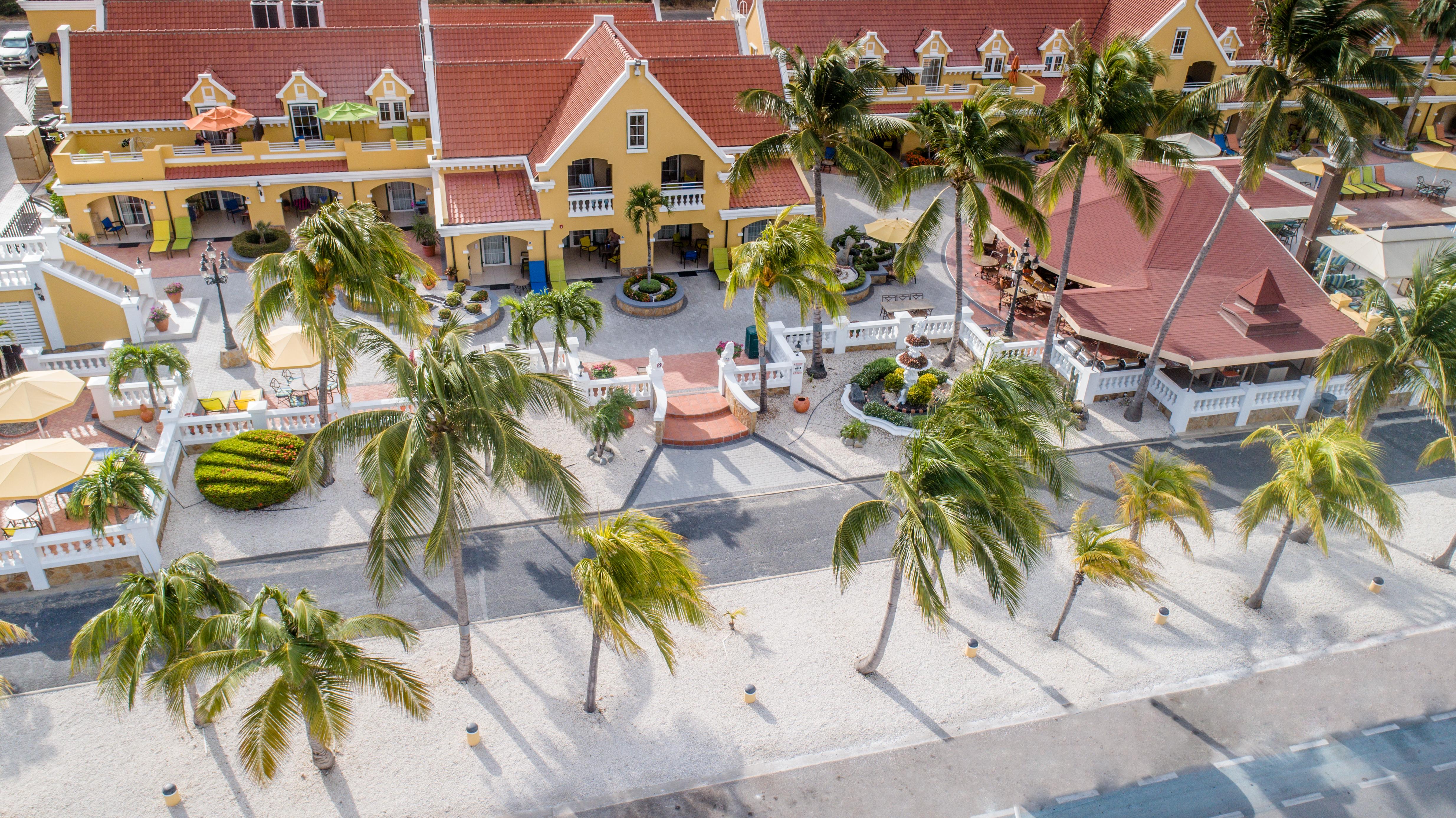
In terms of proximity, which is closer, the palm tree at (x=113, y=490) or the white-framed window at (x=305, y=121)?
the palm tree at (x=113, y=490)

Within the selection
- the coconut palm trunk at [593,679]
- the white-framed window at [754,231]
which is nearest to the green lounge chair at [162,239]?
the white-framed window at [754,231]

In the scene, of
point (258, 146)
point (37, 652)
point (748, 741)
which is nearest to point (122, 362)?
point (37, 652)

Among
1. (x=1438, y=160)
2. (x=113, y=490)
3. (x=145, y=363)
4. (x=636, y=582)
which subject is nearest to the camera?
(x=636, y=582)

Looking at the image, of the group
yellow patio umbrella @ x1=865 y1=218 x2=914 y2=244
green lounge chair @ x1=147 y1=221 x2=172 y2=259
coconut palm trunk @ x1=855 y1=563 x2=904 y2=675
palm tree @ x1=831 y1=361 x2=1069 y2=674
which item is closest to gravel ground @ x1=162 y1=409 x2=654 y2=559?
coconut palm trunk @ x1=855 y1=563 x2=904 y2=675

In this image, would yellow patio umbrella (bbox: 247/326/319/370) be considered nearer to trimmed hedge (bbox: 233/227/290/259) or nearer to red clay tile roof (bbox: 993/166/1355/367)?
trimmed hedge (bbox: 233/227/290/259)

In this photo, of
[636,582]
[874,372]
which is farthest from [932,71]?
[636,582]

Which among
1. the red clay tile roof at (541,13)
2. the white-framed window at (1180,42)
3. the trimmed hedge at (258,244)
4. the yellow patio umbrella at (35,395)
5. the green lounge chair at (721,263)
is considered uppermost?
the red clay tile roof at (541,13)

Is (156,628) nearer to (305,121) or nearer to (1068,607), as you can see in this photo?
(1068,607)

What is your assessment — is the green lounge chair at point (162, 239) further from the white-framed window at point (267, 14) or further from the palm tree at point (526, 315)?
the palm tree at point (526, 315)
